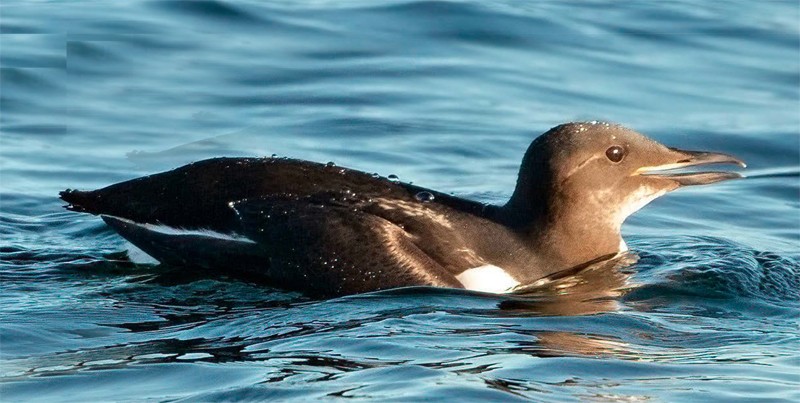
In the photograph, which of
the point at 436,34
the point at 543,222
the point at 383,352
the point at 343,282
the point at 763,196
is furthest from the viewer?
the point at 436,34

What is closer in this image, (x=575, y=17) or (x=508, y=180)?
(x=508, y=180)

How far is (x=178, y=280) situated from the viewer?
27.3ft

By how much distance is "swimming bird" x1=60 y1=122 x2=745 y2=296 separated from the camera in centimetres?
785

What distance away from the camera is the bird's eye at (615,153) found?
8.50 m

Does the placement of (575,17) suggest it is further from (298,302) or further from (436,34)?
(298,302)

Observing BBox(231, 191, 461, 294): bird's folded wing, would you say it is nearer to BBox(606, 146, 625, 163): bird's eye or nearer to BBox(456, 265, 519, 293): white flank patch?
BBox(456, 265, 519, 293): white flank patch

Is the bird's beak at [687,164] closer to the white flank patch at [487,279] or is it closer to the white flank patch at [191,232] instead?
the white flank patch at [487,279]

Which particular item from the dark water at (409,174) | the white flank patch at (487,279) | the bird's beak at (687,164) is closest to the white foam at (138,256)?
the dark water at (409,174)

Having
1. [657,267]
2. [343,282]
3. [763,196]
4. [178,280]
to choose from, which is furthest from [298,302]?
[763,196]

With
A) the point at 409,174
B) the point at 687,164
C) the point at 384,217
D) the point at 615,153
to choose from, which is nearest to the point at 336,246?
the point at 384,217

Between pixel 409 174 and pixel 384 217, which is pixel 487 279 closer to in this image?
pixel 384 217

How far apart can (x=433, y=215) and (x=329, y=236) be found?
0.61 m

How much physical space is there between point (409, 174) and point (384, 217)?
3.58 meters

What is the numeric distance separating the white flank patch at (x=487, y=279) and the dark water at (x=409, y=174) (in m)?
0.18
